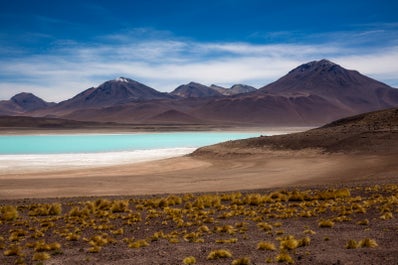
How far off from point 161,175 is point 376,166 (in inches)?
491

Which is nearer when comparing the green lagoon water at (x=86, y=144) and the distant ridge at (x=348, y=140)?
the distant ridge at (x=348, y=140)

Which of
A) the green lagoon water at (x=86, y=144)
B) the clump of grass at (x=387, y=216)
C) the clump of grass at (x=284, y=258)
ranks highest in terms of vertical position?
the green lagoon water at (x=86, y=144)

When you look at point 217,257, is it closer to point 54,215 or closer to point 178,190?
point 54,215

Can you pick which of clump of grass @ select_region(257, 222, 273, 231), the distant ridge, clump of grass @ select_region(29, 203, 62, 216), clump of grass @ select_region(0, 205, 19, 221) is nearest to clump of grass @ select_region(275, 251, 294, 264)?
clump of grass @ select_region(257, 222, 273, 231)

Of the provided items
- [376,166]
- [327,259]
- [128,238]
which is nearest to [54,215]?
[128,238]

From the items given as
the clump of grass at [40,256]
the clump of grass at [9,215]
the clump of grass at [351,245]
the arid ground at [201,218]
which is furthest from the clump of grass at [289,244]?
the clump of grass at [9,215]

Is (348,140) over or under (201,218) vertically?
over

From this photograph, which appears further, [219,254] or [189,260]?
[219,254]

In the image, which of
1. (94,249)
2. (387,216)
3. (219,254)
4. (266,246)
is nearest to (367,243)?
(266,246)

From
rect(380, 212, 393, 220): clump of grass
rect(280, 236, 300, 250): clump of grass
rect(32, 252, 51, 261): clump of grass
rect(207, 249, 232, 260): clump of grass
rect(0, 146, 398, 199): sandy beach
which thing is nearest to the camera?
rect(207, 249, 232, 260): clump of grass

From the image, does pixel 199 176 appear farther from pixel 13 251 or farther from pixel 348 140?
pixel 13 251

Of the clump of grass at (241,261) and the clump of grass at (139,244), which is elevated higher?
the clump of grass at (241,261)

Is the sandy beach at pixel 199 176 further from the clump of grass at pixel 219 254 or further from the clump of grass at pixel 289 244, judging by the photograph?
the clump of grass at pixel 219 254

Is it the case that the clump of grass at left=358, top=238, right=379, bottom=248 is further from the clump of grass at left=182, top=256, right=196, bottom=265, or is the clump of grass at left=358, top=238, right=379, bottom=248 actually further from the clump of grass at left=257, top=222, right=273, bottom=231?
the clump of grass at left=182, top=256, right=196, bottom=265
